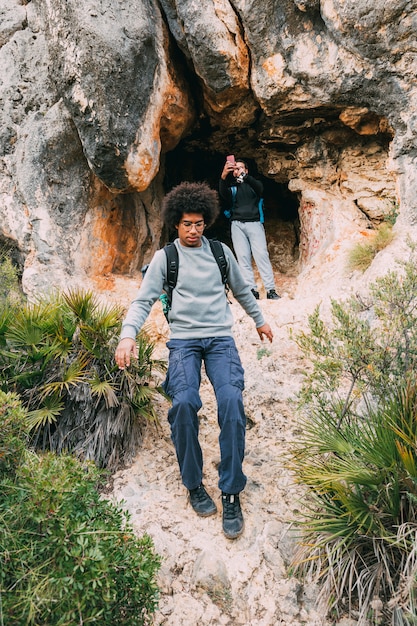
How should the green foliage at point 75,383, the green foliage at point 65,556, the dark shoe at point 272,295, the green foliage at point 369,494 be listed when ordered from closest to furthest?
the green foliage at point 65,556
the green foliage at point 369,494
the green foliage at point 75,383
the dark shoe at point 272,295

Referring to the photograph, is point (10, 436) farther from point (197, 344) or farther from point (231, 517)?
point (231, 517)

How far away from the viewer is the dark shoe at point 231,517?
340 centimetres

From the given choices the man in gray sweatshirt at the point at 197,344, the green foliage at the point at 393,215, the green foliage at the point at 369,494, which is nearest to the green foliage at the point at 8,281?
the man in gray sweatshirt at the point at 197,344

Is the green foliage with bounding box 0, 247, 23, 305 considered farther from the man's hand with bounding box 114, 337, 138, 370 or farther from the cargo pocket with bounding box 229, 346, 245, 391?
the cargo pocket with bounding box 229, 346, 245, 391

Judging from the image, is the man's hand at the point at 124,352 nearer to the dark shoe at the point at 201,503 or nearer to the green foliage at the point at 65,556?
the green foliage at the point at 65,556

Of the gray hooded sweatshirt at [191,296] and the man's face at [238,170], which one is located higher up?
the man's face at [238,170]

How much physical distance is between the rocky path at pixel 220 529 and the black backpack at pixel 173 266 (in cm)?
145

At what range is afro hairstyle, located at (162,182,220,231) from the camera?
381 cm

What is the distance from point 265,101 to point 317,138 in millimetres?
1254

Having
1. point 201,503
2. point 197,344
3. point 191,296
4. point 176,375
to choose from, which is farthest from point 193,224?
point 201,503

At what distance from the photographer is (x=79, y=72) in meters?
6.13

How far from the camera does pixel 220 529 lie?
3.49m

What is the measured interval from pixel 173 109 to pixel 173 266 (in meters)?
4.67

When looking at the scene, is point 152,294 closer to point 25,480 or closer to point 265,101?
point 25,480
